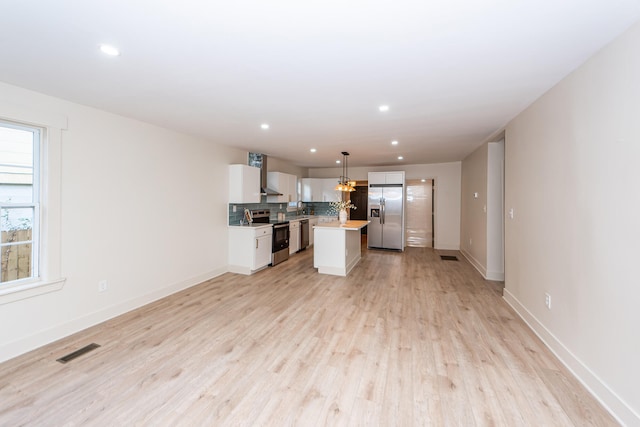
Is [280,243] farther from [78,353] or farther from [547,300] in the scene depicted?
[547,300]

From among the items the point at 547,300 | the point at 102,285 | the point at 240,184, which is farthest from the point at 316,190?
the point at 547,300

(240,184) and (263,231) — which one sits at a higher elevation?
(240,184)

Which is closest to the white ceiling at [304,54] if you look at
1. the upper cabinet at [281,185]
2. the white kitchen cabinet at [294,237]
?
the upper cabinet at [281,185]

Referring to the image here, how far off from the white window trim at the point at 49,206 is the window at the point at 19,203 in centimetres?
4

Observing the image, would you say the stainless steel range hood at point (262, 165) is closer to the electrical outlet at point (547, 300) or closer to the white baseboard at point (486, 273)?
the white baseboard at point (486, 273)

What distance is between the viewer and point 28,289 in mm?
2514

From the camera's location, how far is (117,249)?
329cm

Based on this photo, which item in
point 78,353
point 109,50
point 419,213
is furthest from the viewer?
point 419,213

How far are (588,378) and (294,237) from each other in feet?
18.2

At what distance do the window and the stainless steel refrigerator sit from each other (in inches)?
252

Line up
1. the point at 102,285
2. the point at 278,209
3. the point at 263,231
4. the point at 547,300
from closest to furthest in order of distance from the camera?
the point at 547,300 → the point at 102,285 → the point at 263,231 → the point at 278,209

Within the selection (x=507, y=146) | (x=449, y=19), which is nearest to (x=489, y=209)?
(x=507, y=146)

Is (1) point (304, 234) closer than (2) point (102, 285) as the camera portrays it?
No

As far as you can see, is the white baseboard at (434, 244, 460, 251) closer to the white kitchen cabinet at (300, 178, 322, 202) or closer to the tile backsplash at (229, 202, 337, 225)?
the tile backsplash at (229, 202, 337, 225)
